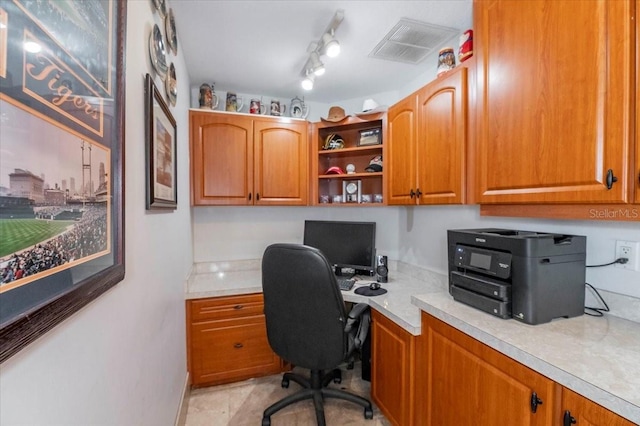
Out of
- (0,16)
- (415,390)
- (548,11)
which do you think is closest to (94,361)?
(0,16)

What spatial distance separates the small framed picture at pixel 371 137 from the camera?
237 cm

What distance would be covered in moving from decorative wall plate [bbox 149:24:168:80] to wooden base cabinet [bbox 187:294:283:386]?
147 centimetres

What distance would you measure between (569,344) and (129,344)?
1.41m

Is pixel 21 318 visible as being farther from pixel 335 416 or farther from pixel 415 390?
pixel 335 416

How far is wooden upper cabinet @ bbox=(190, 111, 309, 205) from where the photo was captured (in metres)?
2.32

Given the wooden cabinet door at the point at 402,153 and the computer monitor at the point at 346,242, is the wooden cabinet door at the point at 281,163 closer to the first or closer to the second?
the computer monitor at the point at 346,242

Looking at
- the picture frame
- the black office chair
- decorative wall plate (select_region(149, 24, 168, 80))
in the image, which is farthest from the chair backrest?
decorative wall plate (select_region(149, 24, 168, 80))

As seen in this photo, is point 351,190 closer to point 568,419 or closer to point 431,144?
point 431,144

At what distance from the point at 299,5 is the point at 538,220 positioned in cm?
166

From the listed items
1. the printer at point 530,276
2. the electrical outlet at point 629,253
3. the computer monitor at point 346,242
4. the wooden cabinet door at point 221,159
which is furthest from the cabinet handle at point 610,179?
the wooden cabinet door at point 221,159

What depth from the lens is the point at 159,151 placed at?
1273 mm

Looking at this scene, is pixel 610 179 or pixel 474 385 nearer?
pixel 610 179

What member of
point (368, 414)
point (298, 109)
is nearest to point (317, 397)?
point (368, 414)

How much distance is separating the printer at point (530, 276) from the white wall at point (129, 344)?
52.8 inches
